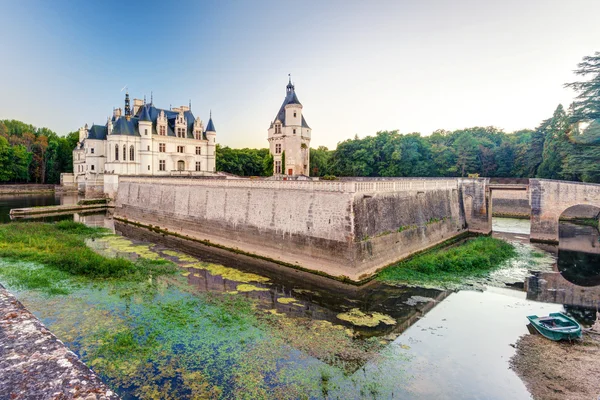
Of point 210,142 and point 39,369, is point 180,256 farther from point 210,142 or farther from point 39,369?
point 210,142

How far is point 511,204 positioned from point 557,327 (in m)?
28.3

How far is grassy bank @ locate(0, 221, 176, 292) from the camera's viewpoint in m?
12.7

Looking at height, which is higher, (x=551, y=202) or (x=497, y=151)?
(x=497, y=151)

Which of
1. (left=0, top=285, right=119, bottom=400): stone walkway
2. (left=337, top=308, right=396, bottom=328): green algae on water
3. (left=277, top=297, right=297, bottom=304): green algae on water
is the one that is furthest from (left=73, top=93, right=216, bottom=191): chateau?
(left=0, top=285, right=119, bottom=400): stone walkway

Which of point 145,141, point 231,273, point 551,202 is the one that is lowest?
point 231,273

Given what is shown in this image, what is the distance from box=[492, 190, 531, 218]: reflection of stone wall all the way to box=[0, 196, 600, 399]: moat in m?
19.8

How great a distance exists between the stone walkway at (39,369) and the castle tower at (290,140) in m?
23.9

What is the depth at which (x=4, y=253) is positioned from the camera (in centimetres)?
1539

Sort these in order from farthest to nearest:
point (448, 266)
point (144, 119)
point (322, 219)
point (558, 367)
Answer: point (144, 119) < point (448, 266) < point (322, 219) < point (558, 367)

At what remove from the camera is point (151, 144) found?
117 feet

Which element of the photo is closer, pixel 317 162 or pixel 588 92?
pixel 588 92

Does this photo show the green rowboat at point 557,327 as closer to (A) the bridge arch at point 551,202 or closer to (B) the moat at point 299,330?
(B) the moat at point 299,330

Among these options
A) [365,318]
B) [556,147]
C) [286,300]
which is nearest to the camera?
[365,318]

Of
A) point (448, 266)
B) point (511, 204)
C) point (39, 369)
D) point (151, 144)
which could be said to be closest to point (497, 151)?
point (511, 204)
